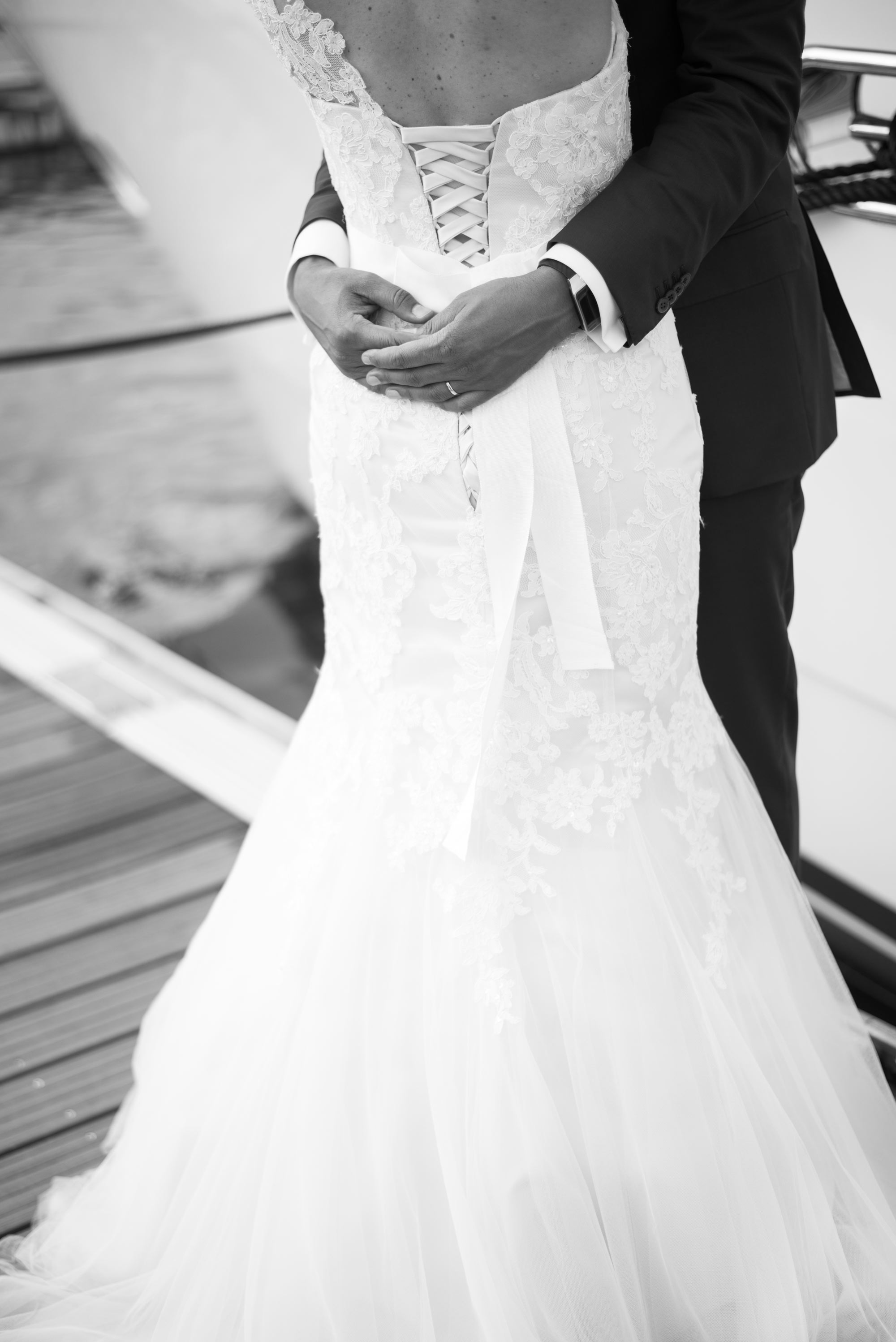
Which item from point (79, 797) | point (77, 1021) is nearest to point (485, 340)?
point (77, 1021)

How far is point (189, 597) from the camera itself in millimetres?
3312

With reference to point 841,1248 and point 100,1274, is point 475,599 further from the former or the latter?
point 100,1274

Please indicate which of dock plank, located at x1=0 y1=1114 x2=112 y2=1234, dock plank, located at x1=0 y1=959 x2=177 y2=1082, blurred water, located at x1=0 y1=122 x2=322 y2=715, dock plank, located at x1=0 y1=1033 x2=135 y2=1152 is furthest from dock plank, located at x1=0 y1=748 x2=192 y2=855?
dock plank, located at x1=0 y1=1114 x2=112 y2=1234

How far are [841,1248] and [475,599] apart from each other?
0.74m

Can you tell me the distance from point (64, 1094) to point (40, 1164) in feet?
0.47

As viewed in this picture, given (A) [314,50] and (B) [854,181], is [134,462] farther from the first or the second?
(A) [314,50]

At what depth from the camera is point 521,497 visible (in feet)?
3.57

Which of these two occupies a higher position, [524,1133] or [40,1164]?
[524,1133]

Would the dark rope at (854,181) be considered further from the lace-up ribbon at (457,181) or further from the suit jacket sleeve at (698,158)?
the lace-up ribbon at (457,181)

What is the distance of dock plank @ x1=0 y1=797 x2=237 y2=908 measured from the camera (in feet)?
7.89

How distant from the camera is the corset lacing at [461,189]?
3.43 feet

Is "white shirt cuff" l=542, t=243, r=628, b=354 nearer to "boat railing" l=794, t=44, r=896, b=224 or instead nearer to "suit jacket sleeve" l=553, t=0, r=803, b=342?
"suit jacket sleeve" l=553, t=0, r=803, b=342

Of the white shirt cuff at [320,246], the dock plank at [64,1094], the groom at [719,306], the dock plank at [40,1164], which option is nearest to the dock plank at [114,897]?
the dock plank at [64,1094]

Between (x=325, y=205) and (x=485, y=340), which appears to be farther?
(x=325, y=205)
